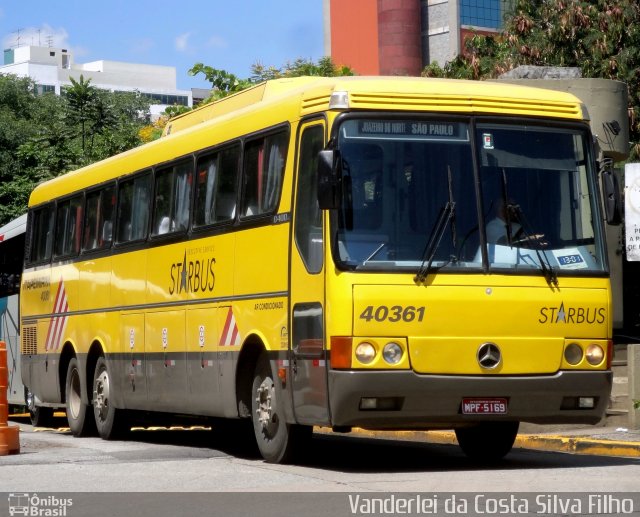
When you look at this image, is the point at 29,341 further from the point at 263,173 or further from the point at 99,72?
the point at 99,72

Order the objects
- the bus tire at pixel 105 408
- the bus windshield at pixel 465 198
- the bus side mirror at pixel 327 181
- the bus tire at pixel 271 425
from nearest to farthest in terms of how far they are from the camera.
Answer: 1. the bus side mirror at pixel 327 181
2. the bus windshield at pixel 465 198
3. the bus tire at pixel 271 425
4. the bus tire at pixel 105 408

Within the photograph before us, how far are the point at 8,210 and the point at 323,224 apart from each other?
44036 millimetres

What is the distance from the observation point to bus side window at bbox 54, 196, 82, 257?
2031 centimetres

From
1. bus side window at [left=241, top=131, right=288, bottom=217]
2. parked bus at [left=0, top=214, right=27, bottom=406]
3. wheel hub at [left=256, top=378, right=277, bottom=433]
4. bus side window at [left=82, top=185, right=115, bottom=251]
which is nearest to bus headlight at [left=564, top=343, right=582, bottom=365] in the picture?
wheel hub at [left=256, top=378, right=277, bottom=433]

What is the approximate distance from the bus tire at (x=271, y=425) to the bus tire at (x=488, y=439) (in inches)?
69.7

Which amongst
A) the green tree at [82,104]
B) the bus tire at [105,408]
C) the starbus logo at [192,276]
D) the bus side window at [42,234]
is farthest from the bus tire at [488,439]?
the green tree at [82,104]

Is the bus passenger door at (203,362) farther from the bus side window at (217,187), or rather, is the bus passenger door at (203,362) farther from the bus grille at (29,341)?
the bus grille at (29,341)

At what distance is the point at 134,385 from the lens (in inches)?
687

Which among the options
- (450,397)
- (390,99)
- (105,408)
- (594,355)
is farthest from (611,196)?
(105,408)

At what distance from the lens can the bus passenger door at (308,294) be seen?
40.1 ft

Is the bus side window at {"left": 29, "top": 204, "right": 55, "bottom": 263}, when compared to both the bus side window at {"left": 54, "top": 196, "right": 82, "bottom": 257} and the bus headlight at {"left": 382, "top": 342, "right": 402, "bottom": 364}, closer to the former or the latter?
the bus side window at {"left": 54, "top": 196, "right": 82, "bottom": 257}

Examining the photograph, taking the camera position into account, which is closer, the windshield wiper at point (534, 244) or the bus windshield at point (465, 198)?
the bus windshield at point (465, 198)

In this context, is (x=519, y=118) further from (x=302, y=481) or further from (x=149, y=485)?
(x=149, y=485)

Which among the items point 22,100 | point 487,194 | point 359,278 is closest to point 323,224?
point 359,278
